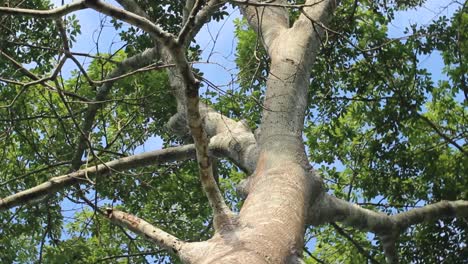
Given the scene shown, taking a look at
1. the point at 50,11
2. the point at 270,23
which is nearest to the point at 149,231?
the point at 50,11

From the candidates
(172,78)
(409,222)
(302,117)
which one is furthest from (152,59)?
(409,222)

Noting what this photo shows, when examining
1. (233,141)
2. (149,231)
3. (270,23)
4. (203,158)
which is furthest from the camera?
(270,23)

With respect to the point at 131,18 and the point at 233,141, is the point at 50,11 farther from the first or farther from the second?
the point at 233,141

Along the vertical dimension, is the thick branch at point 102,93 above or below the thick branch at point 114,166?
above

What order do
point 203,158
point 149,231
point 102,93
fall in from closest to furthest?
point 203,158 < point 149,231 < point 102,93

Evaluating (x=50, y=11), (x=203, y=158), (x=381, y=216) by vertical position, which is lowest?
(x=203, y=158)

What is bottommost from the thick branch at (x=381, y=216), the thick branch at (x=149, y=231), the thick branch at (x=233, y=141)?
the thick branch at (x=149, y=231)

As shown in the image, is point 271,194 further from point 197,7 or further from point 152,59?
point 152,59

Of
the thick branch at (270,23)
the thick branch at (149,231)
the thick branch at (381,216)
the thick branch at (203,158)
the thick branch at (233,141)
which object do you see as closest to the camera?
the thick branch at (203,158)

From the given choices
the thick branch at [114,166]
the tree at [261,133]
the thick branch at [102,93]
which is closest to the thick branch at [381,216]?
the tree at [261,133]

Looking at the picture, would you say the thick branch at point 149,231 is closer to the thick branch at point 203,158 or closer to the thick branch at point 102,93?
the thick branch at point 203,158

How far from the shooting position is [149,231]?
308 centimetres

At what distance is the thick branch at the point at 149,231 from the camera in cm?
298

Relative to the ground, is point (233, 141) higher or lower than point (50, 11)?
higher
